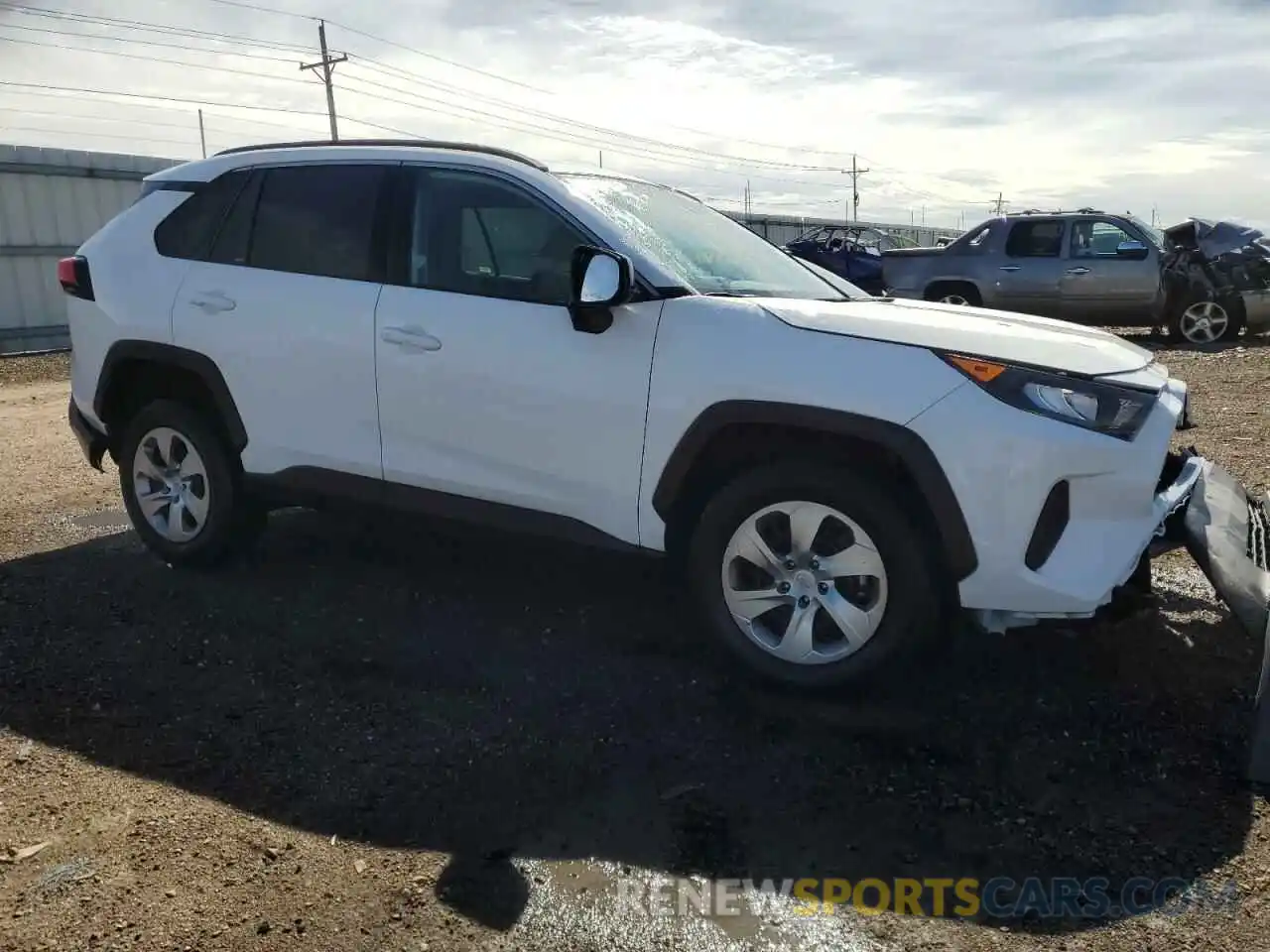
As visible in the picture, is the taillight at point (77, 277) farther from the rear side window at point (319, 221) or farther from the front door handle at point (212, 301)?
the rear side window at point (319, 221)

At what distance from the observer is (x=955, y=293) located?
14375mm

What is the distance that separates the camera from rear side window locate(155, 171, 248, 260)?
4879 millimetres

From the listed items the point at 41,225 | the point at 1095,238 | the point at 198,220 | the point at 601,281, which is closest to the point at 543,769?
the point at 601,281

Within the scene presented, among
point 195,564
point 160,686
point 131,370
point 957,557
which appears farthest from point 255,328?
point 957,557

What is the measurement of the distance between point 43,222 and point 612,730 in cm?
1627

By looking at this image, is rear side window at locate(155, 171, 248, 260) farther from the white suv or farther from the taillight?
the taillight

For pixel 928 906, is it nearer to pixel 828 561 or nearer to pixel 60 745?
pixel 828 561

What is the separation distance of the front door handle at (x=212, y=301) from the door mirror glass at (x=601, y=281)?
1841 mm

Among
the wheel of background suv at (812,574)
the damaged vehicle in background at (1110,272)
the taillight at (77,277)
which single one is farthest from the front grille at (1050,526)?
the damaged vehicle in background at (1110,272)

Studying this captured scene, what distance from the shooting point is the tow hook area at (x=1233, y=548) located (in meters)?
3.14

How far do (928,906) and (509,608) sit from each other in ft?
7.79

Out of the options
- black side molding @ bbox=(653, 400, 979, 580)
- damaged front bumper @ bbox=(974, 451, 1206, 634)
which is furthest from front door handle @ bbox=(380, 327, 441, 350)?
damaged front bumper @ bbox=(974, 451, 1206, 634)

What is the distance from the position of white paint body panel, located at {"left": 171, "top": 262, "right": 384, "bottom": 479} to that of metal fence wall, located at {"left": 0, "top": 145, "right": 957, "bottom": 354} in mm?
13417

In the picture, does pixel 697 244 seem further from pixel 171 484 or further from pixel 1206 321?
pixel 1206 321
